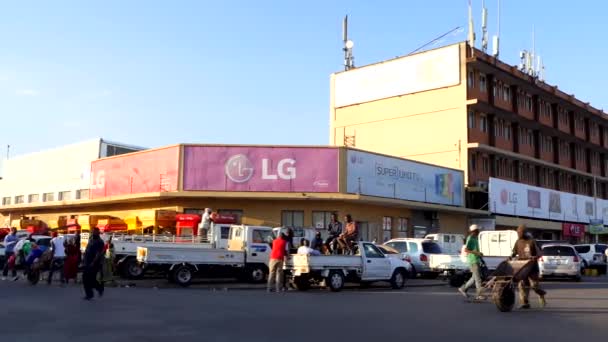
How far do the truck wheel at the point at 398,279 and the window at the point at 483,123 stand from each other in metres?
27.8

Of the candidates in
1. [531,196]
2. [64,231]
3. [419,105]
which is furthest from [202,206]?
[531,196]

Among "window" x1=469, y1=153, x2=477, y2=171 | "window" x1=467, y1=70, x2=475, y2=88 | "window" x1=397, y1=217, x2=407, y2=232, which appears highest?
"window" x1=467, y1=70, x2=475, y2=88

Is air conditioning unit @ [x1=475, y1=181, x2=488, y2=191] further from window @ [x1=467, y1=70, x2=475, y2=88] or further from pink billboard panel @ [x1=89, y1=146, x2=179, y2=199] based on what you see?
pink billboard panel @ [x1=89, y1=146, x2=179, y2=199]

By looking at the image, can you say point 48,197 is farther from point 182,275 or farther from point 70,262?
point 182,275

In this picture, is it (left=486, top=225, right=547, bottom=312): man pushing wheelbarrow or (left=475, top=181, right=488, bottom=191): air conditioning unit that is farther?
(left=475, top=181, right=488, bottom=191): air conditioning unit

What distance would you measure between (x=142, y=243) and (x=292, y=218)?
12146 millimetres

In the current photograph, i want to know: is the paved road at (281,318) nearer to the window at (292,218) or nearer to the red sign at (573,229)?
the window at (292,218)

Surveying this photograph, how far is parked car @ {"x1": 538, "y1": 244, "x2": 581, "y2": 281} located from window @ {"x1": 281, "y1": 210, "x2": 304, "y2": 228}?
1273cm

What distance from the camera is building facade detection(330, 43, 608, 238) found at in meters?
44.2

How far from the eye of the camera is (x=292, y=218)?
33.2 metres

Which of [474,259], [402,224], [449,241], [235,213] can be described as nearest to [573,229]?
[402,224]

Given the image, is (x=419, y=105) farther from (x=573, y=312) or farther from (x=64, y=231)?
(x=573, y=312)

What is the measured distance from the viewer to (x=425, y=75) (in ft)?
152

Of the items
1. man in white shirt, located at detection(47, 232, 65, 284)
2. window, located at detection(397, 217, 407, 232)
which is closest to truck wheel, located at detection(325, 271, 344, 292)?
man in white shirt, located at detection(47, 232, 65, 284)
